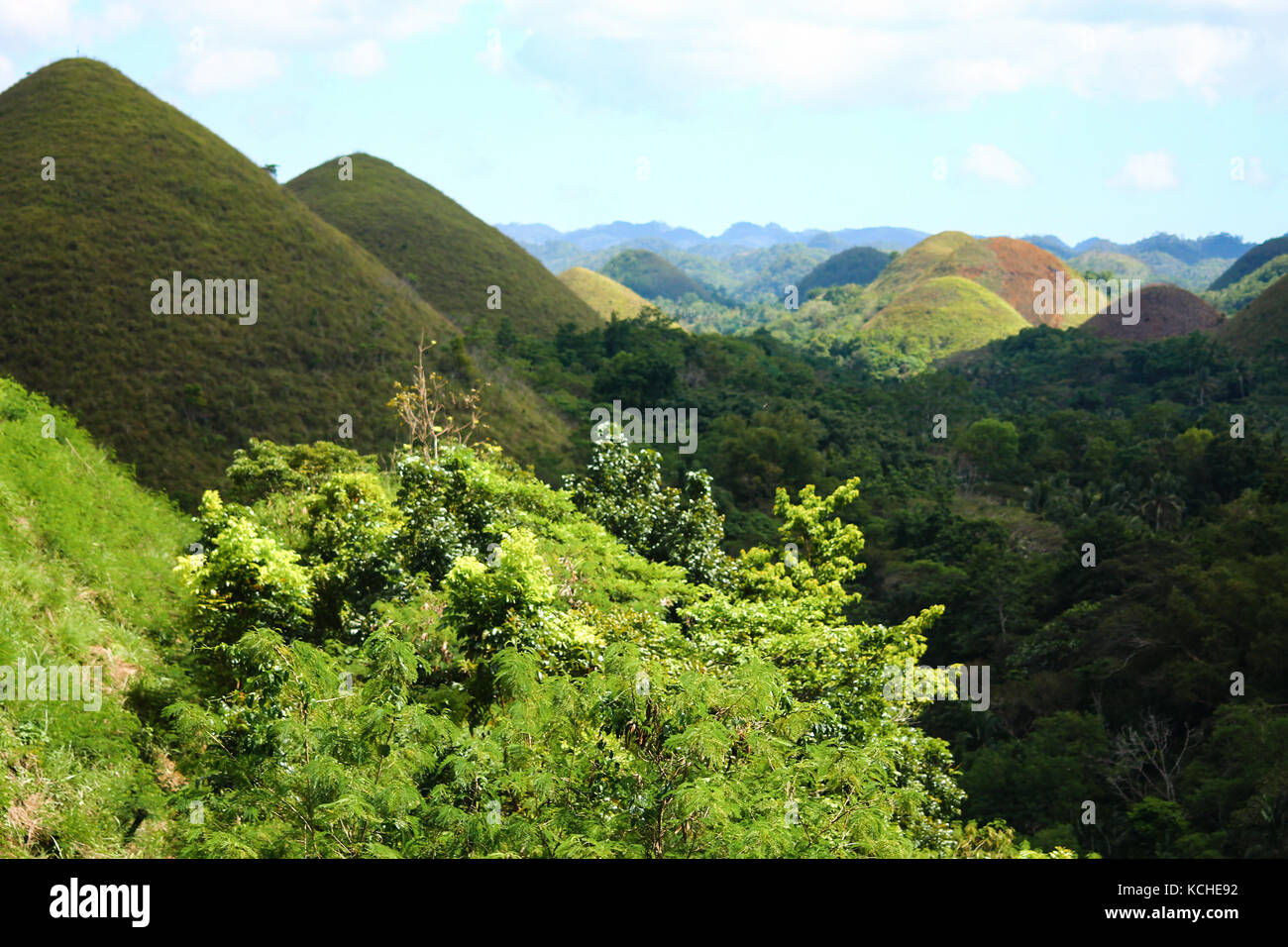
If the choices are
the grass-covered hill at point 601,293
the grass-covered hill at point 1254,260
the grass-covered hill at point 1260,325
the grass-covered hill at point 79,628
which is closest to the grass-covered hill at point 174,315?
the grass-covered hill at point 79,628

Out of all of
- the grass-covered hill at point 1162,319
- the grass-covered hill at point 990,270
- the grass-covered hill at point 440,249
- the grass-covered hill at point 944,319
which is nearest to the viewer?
the grass-covered hill at point 440,249

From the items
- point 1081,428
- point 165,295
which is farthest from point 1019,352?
point 165,295

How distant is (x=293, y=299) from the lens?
40594 mm

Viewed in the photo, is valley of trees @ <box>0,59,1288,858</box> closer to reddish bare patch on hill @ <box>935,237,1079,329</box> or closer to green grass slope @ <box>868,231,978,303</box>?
reddish bare patch on hill @ <box>935,237,1079,329</box>

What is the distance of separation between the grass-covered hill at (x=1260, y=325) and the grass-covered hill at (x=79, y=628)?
3069 inches

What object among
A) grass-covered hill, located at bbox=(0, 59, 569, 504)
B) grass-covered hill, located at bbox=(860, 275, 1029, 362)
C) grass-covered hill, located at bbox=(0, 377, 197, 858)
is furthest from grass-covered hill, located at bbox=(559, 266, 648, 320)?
grass-covered hill, located at bbox=(0, 377, 197, 858)

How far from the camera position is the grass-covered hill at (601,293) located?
410 feet

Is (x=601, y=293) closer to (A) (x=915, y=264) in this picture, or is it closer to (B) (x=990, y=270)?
(A) (x=915, y=264)

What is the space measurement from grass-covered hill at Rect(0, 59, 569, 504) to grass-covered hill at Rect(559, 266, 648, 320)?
75.3 metres

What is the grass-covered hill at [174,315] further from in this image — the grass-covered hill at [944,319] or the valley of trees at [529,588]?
the grass-covered hill at [944,319]

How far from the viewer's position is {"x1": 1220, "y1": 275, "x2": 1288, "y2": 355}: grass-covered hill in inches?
2977

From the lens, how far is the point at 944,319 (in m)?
123

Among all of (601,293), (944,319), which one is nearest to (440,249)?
(601,293)
